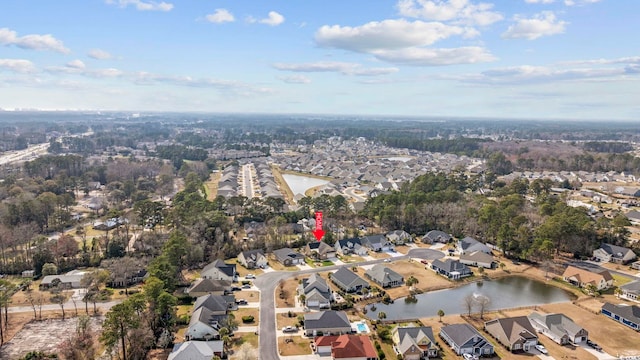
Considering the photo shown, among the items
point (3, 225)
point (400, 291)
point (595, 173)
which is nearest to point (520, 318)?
point (400, 291)

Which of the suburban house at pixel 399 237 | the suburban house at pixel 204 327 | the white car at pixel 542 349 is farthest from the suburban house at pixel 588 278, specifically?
the suburban house at pixel 204 327

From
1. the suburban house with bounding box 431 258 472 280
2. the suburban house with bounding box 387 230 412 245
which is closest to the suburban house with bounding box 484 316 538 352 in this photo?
the suburban house with bounding box 431 258 472 280

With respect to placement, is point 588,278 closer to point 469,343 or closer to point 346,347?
point 469,343

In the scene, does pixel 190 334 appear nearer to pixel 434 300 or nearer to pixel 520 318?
pixel 434 300

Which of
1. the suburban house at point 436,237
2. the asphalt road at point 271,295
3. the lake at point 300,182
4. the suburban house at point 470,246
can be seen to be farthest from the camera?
the lake at point 300,182

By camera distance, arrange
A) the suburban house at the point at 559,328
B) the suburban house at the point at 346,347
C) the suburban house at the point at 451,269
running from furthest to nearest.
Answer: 1. the suburban house at the point at 451,269
2. the suburban house at the point at 559,328
3. the suburban house at the point at 346,347

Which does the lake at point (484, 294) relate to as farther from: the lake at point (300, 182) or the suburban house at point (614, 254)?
the lake at point (300, 182)
